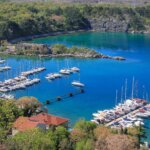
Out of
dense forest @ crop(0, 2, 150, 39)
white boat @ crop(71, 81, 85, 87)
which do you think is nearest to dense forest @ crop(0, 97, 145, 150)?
white boat @ crop(71, 81, 85, 87)

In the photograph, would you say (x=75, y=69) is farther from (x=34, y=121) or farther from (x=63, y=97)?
(x=34, y=121)

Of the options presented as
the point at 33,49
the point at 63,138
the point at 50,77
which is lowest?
the point at 50,77

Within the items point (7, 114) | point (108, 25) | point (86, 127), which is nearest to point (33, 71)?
point (7, 114)

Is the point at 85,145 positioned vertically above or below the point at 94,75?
above

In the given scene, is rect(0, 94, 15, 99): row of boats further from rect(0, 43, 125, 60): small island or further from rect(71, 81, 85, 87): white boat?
rect(0, 43, 125, 60): small island

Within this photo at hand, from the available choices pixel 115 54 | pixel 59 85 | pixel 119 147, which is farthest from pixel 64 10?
pixel 119 147

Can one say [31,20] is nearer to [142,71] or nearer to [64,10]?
[64,10]
